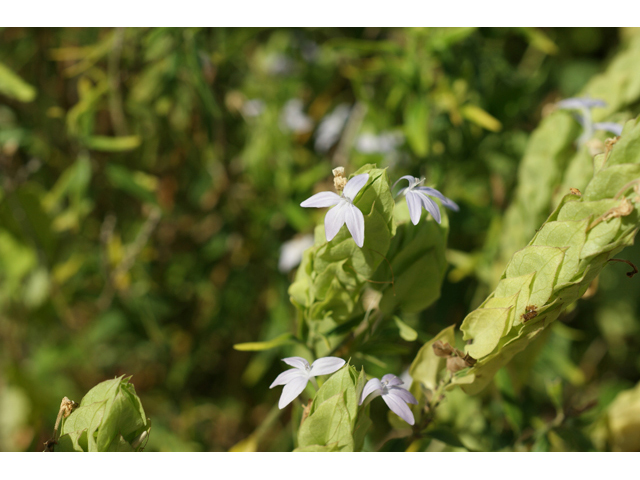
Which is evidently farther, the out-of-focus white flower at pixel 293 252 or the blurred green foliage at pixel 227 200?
the out-of-focus white flower at pixel 293 252

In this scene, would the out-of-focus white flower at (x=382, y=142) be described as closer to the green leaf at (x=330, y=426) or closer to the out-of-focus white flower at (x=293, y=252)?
Result: the out-of-focus white flower at (x=293, y=252)

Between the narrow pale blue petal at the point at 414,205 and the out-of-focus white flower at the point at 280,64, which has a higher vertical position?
the out-of-focus white flower at the point at 280,64

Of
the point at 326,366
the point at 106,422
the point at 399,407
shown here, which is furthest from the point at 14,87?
the point at 399,407

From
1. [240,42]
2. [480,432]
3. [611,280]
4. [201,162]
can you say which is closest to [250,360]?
[201,162]

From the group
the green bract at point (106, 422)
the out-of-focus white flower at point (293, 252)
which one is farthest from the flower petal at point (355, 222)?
the out-of-focus white flower at point (293, 252)

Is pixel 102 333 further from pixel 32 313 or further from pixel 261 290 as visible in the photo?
pixel 261 290

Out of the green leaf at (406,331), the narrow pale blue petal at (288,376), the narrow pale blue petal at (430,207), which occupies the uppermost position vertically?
the narrow pale blue petal at (430,207)

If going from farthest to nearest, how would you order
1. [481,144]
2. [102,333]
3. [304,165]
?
[304,165] < [102,333] < [481,144]
